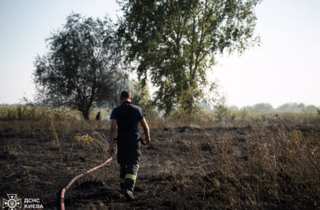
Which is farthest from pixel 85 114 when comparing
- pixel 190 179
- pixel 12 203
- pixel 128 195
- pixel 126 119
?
pixel 128 195

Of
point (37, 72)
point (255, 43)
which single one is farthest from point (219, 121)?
point (37, 72)

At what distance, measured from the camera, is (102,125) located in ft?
52.6

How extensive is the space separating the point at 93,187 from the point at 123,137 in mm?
1329

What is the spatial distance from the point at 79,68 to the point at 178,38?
7.85m

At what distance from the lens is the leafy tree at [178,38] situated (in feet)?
65.4

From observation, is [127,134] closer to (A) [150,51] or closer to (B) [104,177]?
(B) [104,177]

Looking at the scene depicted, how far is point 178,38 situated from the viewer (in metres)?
21.6

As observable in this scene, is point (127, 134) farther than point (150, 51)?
No

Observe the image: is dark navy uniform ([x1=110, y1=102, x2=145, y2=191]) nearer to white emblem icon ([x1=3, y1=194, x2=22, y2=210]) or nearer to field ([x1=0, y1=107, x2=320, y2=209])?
field ([x1=0, y1=107, x2=320, y2=209])

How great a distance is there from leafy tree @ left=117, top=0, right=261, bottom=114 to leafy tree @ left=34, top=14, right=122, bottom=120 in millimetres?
1869

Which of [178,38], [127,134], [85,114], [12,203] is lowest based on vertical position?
[12,203]

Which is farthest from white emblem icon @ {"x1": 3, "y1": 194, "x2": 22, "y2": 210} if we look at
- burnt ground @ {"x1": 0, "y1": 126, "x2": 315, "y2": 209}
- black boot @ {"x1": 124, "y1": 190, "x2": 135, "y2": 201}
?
black boot @ {"x1": 124, "y1": 190, "x2": 135, "y2": 201}

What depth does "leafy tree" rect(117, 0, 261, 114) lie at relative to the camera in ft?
65.4

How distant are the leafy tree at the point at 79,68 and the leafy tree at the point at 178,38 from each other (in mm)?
1869
